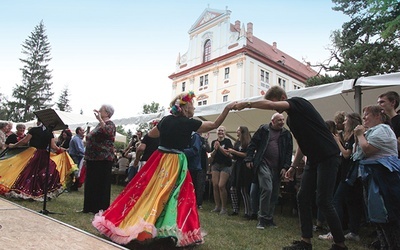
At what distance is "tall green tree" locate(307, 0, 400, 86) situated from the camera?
61.5 ft

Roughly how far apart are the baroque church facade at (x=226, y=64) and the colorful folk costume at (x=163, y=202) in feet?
103

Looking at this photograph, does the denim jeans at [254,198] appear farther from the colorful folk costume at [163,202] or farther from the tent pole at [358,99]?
the colorful folk costume at [163,202]

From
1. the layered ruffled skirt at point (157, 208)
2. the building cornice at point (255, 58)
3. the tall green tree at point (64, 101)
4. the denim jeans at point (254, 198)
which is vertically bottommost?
the denim jeans at point (254, 198)

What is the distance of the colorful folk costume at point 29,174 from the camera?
20.4 ft

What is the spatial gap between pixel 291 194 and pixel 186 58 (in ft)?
130

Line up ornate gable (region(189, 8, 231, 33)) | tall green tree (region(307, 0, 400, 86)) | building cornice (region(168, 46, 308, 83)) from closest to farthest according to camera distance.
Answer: tall green tree (region(307, 0, 400, 86))
building cornice (region(168, 46, 308, 83))
ornate gable (region(189, 8, 231, 33))

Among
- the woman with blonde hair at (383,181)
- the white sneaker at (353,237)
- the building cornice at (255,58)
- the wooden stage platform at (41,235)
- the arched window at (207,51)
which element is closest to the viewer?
the wooden stage platform at (41,235)

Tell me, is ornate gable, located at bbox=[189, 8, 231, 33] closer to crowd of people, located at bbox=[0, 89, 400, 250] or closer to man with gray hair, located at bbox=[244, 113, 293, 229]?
man with gray hair, located at bbox=[244, 113, 293, 229]

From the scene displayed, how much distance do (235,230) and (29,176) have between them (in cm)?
443

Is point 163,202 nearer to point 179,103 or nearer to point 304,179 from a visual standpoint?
point 179,103

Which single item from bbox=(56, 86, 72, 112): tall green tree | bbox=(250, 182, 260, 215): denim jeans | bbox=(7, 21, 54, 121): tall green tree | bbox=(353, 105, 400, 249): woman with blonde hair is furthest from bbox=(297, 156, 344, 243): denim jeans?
bbox=(56, 86, 72, 112): tall green tree

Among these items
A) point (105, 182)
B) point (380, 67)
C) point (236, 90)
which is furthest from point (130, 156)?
point (236, 90)

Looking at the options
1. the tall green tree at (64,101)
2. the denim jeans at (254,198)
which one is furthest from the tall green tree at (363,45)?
the tall green tree at (64,101)

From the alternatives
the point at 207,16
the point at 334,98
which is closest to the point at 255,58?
the point at 207,16
